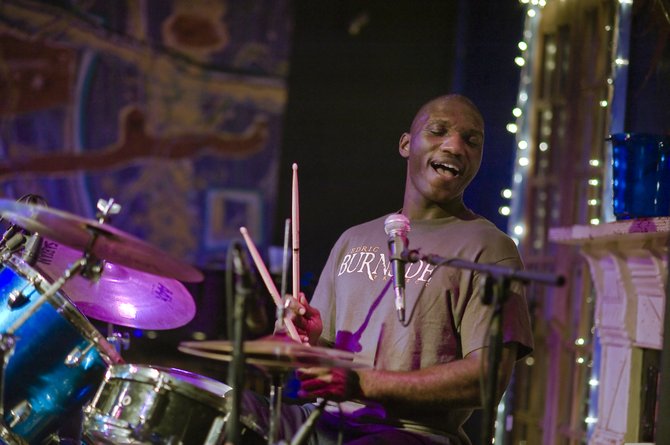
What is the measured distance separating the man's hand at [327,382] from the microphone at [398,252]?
0.76 feet

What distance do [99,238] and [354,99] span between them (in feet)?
11.2

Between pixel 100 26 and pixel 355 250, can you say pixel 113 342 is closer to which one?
pixel 355 250

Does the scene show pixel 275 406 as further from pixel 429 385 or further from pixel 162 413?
pixel 429 385

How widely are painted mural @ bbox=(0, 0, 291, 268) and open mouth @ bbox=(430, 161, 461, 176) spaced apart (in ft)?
9.97

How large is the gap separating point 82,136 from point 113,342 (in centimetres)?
308

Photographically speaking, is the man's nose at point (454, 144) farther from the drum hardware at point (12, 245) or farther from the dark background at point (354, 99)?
the dark background at point (354, 99)

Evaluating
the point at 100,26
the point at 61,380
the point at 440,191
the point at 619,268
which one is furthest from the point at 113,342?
the point at 100,26

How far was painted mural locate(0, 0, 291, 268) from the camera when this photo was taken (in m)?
5.67

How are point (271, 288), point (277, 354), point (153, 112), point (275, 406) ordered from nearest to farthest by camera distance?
point (277, 354)
point (275, 406)
point (271, 288)
point (153, 112)

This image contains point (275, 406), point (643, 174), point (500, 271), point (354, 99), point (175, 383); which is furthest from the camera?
point (354, 99)

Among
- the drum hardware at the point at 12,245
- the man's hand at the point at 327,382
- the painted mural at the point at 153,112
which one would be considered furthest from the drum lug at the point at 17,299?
the painted mural at the point at 153,112

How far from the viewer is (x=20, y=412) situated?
2557mm

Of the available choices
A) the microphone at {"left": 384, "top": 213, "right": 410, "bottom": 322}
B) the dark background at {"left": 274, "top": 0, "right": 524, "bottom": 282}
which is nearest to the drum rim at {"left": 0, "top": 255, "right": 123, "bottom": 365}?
the microphone at {"left": 384, "top": 213, "right": 410, "bottom": 322}

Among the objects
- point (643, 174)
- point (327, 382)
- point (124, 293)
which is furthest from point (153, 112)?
point (327, 382)
